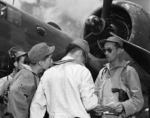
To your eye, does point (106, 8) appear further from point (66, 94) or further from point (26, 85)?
point (66, 94)

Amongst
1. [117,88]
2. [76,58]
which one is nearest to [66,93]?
[76,58]

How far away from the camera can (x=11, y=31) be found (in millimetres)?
6070

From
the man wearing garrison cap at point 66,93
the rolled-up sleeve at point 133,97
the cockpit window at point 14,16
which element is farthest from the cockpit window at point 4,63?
the rolled-up sleeve at point 133,97

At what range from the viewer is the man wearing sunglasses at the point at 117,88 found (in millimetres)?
3092

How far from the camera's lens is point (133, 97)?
10.4 ft

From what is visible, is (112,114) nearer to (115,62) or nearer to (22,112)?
(115,62)

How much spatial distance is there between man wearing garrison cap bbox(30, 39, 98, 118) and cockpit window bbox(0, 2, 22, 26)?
11.9ft

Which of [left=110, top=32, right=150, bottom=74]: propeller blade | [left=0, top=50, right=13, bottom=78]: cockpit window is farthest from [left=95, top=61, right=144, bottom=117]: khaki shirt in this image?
[left=0, top=50, right=13, bottom=78]: cockpit window

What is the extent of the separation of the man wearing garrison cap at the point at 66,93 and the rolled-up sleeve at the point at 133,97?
0.59 meters

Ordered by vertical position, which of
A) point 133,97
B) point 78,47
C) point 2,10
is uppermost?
point 2,10

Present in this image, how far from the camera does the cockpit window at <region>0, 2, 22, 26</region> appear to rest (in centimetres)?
609

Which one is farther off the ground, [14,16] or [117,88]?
[14,16]

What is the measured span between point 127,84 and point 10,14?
3.99 m

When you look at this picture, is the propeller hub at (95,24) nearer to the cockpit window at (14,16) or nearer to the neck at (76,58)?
the cockpit window at (14,16)
